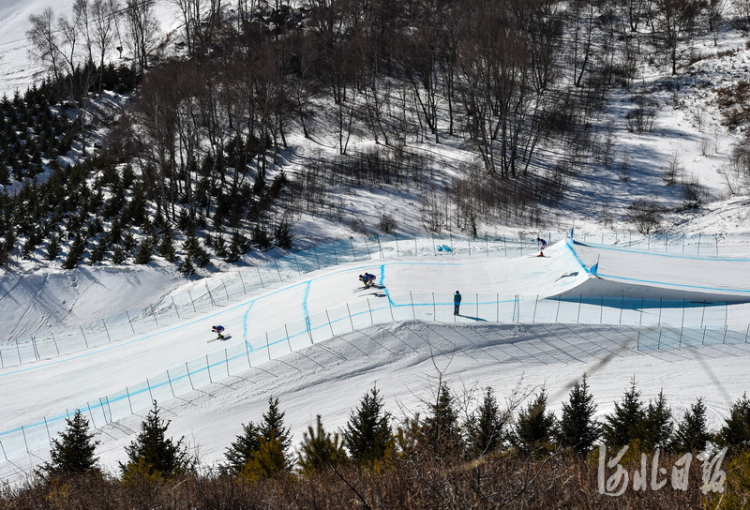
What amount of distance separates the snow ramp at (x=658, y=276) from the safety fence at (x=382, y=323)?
17.0 inches

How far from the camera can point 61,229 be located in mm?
38219

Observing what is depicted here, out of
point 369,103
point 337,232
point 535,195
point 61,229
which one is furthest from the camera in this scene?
point 369,103

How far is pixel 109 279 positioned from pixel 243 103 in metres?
15.5

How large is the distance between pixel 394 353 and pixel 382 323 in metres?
1.71

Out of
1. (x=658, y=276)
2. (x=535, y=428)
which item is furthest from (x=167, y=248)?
(x=658, y=276)

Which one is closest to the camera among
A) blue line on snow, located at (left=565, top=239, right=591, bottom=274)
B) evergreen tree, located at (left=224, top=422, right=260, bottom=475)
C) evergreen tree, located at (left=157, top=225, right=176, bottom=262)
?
evergreen tree, located at (left=224, top=422, right=260, bottom=475)

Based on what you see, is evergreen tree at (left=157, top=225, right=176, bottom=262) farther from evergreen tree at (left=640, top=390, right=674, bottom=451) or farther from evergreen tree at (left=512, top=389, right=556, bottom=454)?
evergreen tree at (left=640, top=390, right=674, bottom=451)

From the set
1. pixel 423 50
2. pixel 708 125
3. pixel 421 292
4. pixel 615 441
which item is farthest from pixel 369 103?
pixel 615 441

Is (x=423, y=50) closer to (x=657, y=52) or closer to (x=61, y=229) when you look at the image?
(x=657, y=52)

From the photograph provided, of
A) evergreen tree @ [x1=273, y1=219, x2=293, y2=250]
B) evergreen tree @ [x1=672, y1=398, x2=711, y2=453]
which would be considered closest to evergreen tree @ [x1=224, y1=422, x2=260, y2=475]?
evergreen tree @ [x1=672, y1=398, x2=711, y2=453]

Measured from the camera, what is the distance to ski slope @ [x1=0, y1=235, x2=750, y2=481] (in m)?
22.2

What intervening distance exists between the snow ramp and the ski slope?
10 centimetres

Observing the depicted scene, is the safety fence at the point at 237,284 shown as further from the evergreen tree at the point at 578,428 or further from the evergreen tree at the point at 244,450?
the evergreen tree at the point at 578,428

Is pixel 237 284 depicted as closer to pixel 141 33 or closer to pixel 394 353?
pixel 394 353
